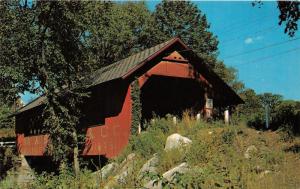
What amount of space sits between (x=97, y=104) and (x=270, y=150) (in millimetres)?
12998

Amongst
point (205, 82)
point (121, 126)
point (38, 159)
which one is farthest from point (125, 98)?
point (38, 159)

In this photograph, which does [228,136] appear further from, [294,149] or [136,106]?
[136,106]

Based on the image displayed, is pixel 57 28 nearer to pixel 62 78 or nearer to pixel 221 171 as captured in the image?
pixel 62 78

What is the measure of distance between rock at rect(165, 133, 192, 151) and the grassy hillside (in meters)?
0.34

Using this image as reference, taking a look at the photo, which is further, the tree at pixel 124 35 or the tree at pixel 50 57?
the tree at pixel 124 35

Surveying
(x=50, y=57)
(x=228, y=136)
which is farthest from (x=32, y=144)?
(x=228, y=136)

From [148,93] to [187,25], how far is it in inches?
1026

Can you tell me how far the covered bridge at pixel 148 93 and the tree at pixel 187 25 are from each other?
77.5 ft

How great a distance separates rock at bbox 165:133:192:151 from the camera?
54.5 ft

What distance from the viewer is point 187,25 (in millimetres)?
54125

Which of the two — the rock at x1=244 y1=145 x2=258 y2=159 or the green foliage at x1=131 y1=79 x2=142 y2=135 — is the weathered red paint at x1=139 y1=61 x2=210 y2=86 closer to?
the green foliage at x1=131 y1=79 x2=142 y2=135

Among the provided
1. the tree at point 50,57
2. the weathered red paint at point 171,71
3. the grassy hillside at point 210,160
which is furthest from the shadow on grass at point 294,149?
the tree at point 50,57

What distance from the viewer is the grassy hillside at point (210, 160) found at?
926cm

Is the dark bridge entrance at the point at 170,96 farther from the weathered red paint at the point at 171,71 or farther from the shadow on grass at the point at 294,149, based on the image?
the shadow on grass at the point at 294,149
